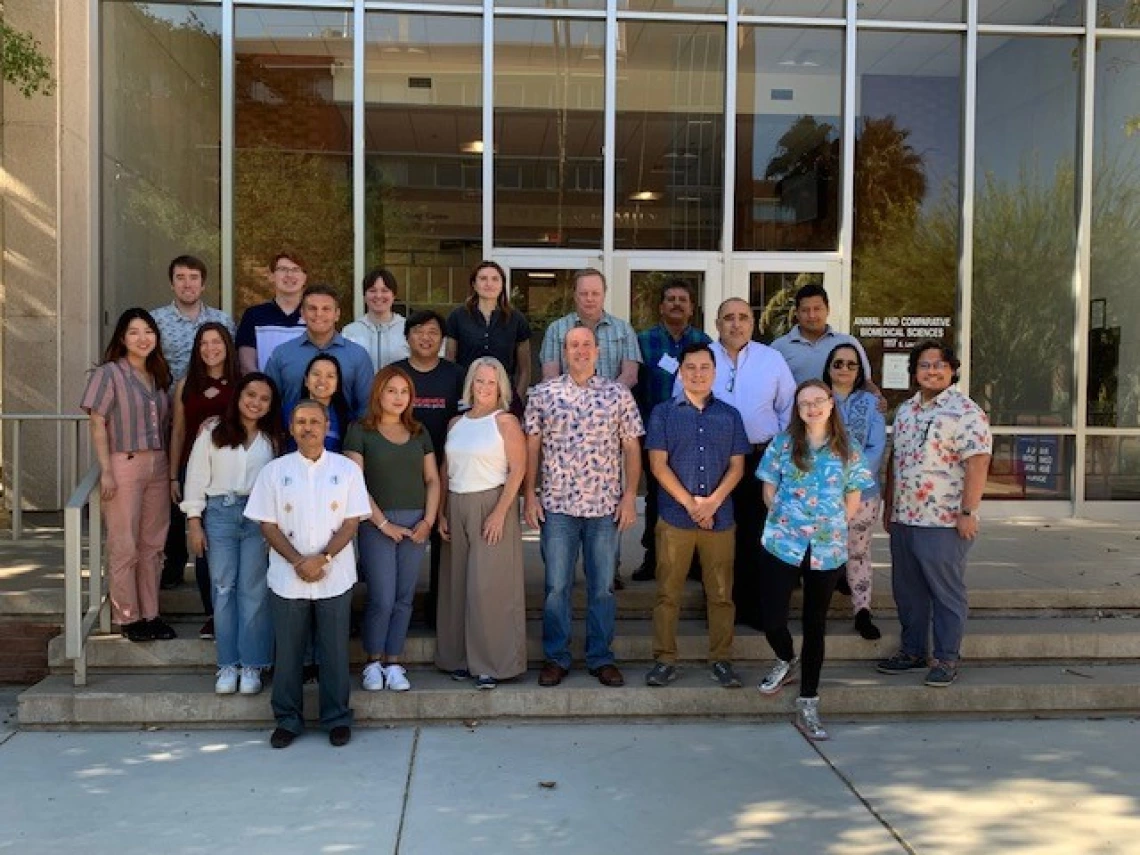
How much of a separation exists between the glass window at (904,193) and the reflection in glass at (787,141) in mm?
295

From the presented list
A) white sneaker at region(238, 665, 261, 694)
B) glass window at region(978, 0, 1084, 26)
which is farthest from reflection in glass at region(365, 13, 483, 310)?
white sneaker at region(238, 665, 261, 694)

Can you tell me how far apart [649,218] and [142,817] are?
7619 millimetres

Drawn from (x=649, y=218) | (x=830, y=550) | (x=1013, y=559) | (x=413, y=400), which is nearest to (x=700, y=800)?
(x=830, y=550)

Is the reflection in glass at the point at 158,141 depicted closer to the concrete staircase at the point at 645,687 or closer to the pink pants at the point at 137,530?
the pink pants at the point at 137,530

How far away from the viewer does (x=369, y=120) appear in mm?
10438

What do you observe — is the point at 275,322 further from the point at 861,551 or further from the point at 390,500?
the point at 861,551

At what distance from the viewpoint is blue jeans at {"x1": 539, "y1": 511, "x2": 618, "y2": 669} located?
568 cm

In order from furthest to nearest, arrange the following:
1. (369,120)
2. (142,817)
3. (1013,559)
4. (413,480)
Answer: (369,120) → (1013,559) → (413,480) → (142,817)

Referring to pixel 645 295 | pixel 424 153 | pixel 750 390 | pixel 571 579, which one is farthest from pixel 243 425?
pixel 645 295

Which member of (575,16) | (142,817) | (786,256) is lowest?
(142,817)

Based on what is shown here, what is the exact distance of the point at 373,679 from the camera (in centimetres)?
557

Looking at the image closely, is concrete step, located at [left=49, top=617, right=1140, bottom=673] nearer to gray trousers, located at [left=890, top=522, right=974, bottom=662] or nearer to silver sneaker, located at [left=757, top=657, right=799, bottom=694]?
gray trousers, located at [left=890, top=522, right=974, bottom=662]

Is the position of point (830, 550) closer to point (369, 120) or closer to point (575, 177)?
point (575, 177)

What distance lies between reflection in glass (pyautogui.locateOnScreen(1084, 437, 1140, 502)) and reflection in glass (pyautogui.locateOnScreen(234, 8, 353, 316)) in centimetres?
766
